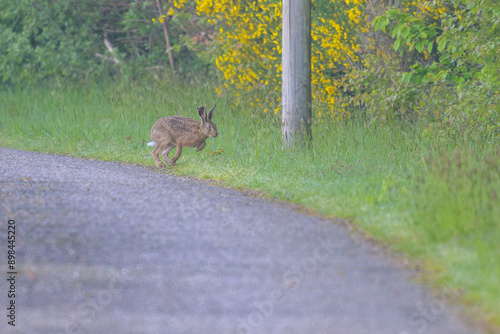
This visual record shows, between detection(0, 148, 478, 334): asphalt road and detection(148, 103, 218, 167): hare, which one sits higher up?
detection(0, 148, 478, 334): asphalt road

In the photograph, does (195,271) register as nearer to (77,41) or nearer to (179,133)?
(179,133)

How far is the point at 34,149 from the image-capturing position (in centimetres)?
1267

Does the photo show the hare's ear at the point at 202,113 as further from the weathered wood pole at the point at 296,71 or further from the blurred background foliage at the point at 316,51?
the blurred background foliage at the point at 316,51

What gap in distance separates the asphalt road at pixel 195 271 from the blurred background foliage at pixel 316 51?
314 centimetres

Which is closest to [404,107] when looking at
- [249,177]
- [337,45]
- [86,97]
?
[337,45]

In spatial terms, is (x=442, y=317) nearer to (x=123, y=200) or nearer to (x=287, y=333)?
(x=287, y=333)

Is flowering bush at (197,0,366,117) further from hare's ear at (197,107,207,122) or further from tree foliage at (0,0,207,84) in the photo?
tree foliage at (0,0,207,84)

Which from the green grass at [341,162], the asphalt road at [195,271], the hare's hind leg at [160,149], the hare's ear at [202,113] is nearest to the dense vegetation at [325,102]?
the green grass at [341,162]

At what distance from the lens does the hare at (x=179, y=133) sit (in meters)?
10.3

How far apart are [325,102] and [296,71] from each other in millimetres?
2009

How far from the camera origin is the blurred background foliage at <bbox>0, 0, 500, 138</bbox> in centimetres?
916

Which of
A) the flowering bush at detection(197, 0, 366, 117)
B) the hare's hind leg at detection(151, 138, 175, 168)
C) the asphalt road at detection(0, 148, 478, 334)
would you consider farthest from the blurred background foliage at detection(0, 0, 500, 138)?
the asphalt road at detection(0, 148, 478, 334)

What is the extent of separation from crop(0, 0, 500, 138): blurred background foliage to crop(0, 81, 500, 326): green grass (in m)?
0.48

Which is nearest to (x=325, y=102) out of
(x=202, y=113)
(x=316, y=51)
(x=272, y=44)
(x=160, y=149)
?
(x=316, y=51)
